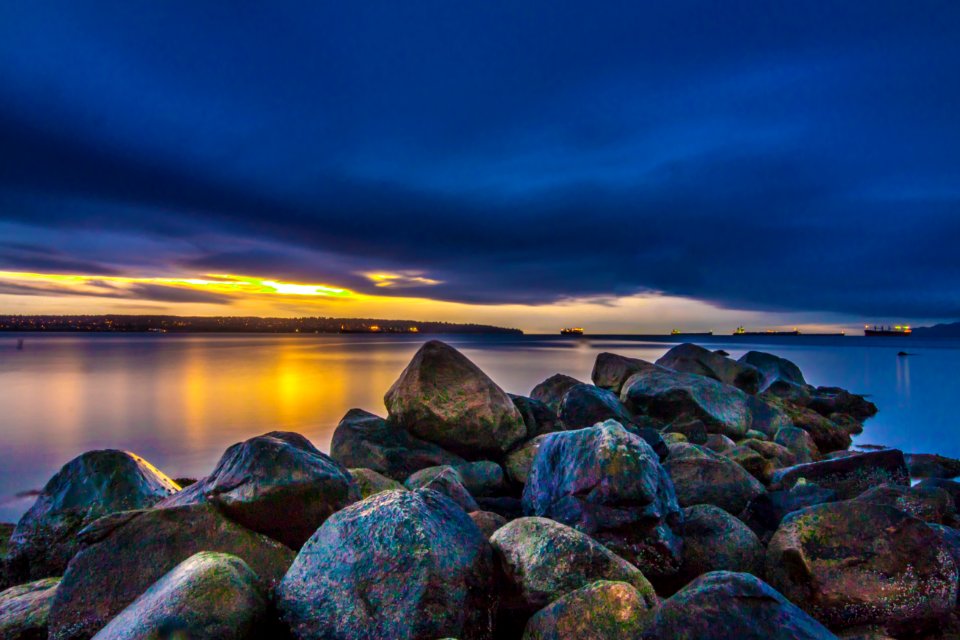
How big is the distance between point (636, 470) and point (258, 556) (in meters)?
3.62

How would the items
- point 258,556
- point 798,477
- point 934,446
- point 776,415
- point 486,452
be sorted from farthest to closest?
1. point 934,446
2. point 776,415
3. point 486,452
4. point 798,477
5. point 258,556

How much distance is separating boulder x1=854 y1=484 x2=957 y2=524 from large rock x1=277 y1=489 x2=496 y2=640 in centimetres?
523

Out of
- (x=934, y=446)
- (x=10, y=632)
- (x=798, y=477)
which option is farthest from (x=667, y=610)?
(x=934, y=446)

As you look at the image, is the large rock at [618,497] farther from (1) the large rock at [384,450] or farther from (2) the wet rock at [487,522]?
(1) the large rock at [384,450]

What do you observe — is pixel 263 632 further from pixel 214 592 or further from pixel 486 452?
pixel 486 452

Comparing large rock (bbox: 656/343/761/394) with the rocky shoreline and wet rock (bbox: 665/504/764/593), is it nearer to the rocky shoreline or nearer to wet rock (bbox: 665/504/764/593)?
the rocky shoreline

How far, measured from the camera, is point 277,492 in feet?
17.4

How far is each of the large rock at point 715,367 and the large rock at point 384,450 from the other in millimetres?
10778

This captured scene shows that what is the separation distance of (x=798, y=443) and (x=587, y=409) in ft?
15.0

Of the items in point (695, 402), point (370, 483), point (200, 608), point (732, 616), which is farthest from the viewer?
point (695, 402)

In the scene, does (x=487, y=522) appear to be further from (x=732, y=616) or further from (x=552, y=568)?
(x=732, y=616)

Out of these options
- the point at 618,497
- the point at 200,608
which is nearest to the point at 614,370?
the point at 618,497

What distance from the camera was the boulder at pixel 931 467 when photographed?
11.8 m

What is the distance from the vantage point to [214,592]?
12.5 ft
